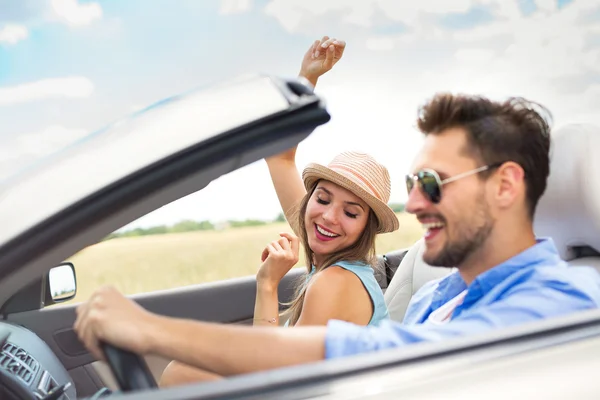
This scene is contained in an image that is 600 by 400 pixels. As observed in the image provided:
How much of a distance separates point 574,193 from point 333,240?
788mm

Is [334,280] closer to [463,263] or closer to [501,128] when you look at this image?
[463,263]

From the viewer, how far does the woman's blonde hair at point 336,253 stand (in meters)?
2.29

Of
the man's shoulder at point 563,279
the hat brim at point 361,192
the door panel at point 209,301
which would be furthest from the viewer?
the door panel at point 209,301

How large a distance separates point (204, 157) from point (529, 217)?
85cm

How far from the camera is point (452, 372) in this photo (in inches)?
44.9

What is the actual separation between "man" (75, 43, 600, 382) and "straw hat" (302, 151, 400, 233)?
1.88ft

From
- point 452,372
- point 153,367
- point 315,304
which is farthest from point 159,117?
point 315,304

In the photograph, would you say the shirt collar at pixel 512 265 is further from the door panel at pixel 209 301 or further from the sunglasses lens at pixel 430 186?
the door panel at pixel 209 301

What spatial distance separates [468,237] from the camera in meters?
1.50

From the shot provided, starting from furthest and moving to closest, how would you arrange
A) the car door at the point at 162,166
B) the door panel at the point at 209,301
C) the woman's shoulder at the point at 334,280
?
the door panel at the point at 209,301 < the woman's shoulder at the point at 334,280 < the car door at the point at 162,166

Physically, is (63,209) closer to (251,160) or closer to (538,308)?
(251,160)

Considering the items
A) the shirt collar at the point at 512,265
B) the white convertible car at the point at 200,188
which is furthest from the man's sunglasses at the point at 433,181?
the white convertible car at the point at 200,188

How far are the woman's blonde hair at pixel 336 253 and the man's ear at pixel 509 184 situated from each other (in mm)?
A: 852

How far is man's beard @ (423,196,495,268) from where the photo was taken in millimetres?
1496
